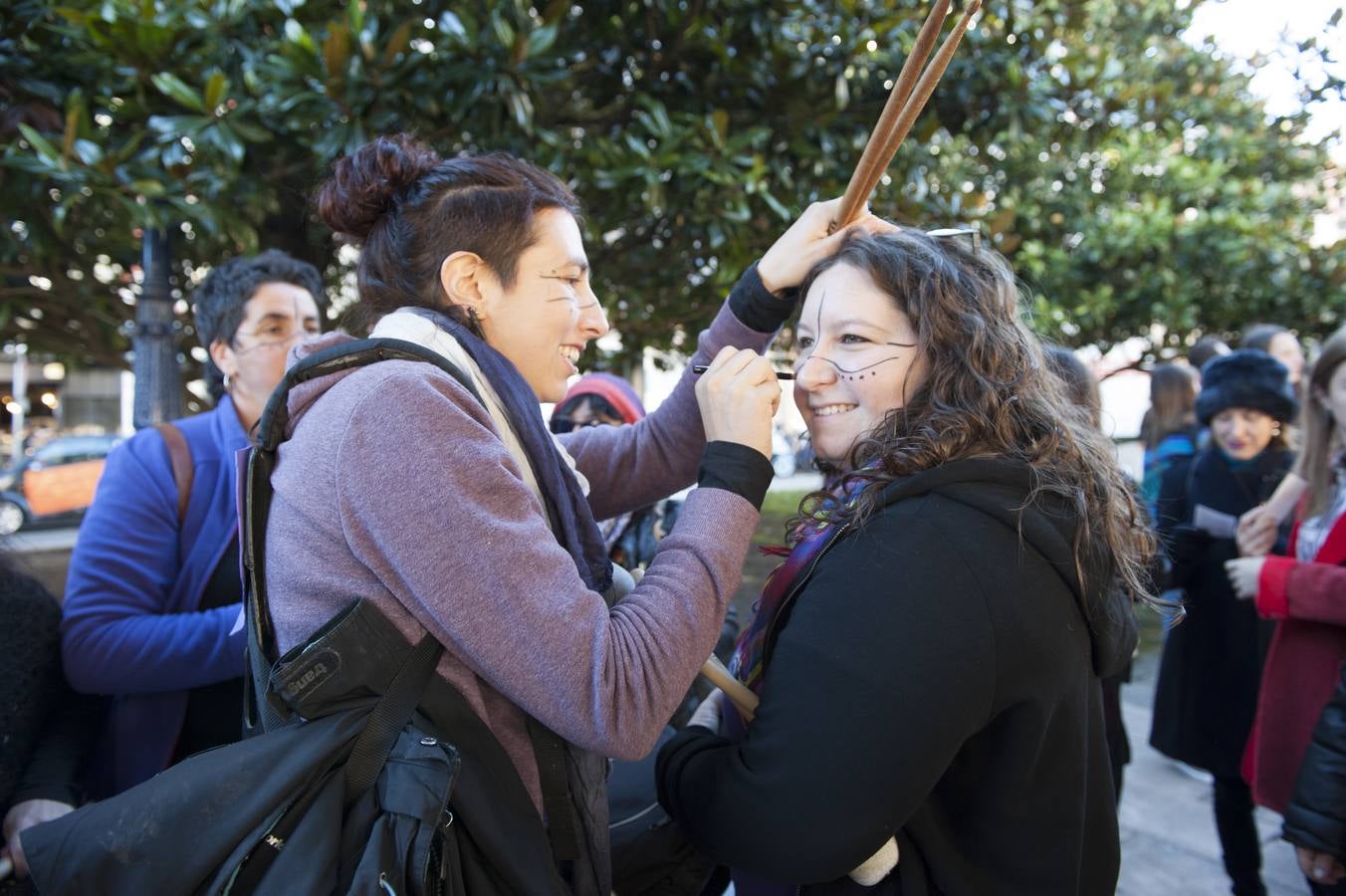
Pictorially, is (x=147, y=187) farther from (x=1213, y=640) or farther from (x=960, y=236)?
(x=1213, y=640)

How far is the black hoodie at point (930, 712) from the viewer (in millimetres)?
1142

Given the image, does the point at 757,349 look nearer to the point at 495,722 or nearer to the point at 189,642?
the point at 495,722

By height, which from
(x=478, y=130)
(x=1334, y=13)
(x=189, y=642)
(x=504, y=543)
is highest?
(x=1334, y=13)

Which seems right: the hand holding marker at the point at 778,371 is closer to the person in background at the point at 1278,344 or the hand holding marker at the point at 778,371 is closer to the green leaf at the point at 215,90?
the green leaf at the point at 215,90

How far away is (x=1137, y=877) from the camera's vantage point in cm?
329

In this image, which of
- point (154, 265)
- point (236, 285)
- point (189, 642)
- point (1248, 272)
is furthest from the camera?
point (1248, 272)

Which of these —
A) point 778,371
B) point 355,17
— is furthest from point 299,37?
point 778,371

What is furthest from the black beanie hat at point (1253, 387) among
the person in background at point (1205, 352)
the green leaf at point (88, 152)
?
the green leaf at point (88, 152)

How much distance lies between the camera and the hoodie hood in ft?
4.09

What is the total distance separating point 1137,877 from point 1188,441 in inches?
74.9

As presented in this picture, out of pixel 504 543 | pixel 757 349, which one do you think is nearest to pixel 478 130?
pixel 757 349

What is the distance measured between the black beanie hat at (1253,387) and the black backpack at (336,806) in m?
3.22

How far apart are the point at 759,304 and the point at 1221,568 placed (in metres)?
2.50

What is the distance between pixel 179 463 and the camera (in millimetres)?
2055
